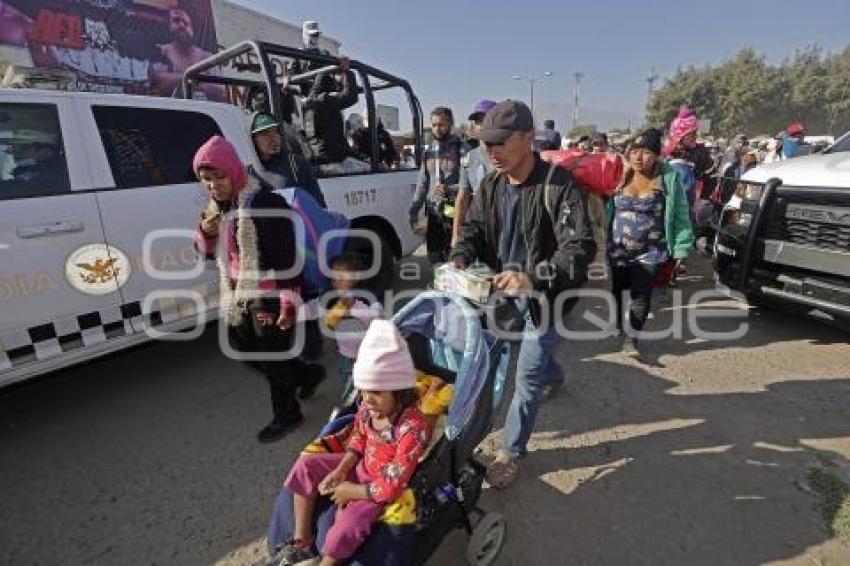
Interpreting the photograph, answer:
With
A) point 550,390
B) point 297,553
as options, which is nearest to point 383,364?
point 297,553

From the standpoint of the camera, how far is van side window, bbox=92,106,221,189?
3197 mm

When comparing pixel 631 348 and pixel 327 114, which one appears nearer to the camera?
pixel 631 348

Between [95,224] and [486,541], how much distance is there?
9.14 ft

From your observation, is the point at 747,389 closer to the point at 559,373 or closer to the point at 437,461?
the point at 559,373

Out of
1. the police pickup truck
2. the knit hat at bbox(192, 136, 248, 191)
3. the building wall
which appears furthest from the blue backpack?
the building wall

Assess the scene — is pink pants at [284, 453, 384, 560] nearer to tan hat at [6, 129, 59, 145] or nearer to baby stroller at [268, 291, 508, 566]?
baby stroller at [268, 291, 508, 566]

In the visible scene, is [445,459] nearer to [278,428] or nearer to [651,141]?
[278,428]

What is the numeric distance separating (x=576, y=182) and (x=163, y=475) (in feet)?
8.65

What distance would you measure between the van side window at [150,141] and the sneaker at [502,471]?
2.77m

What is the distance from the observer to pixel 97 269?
119 inches

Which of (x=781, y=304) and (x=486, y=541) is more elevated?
(x=781, y=304)

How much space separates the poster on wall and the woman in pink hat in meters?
10.8

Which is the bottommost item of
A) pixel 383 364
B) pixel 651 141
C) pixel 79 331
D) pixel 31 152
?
pixel 79 331

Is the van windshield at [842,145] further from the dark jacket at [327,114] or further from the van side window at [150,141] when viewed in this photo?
the van side window at [150,141]
